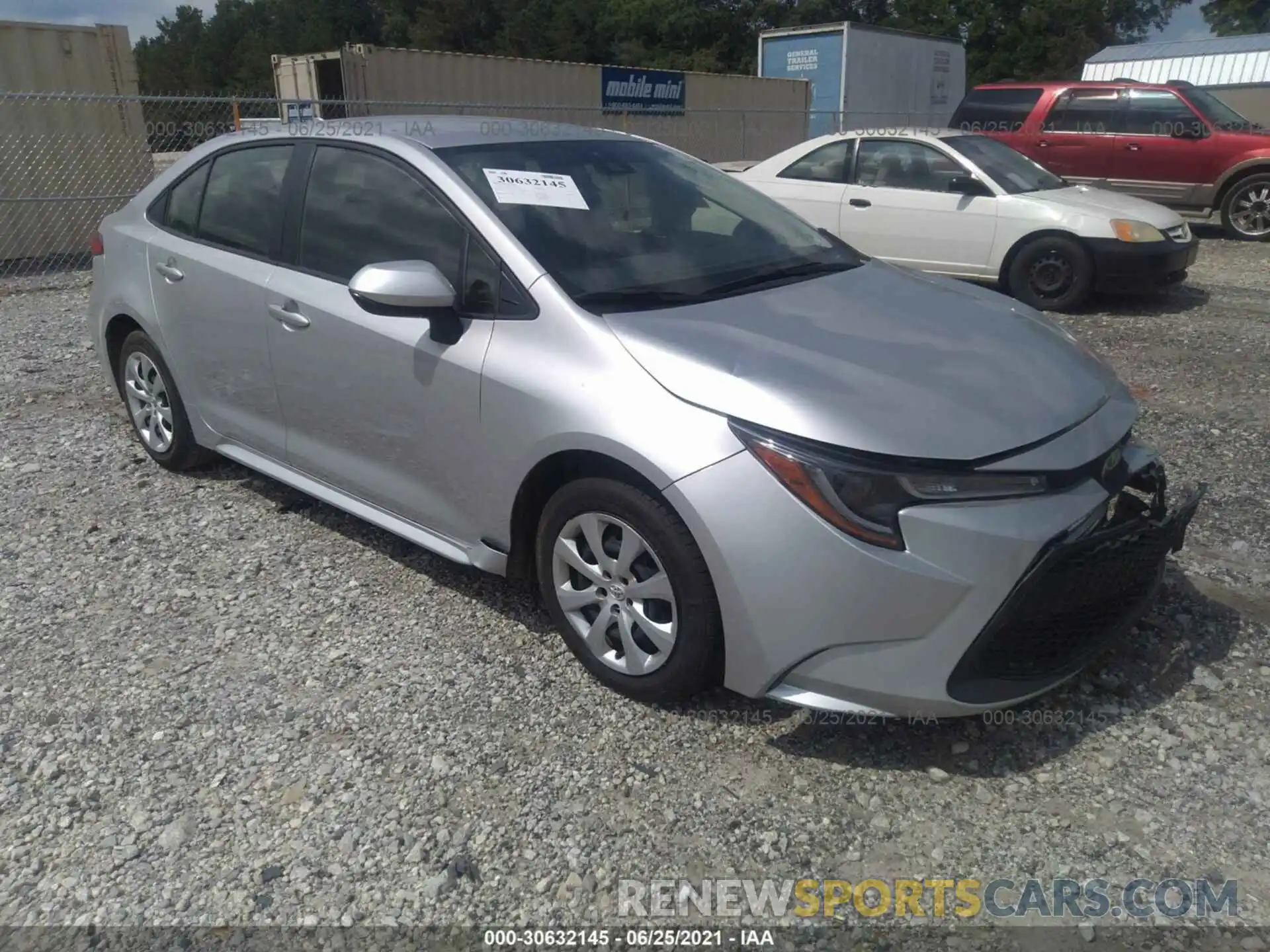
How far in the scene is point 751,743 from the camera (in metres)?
2.92

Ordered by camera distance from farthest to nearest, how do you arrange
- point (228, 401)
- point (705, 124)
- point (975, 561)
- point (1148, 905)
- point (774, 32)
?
point (774, 32)
point (705, 124)
point (228, 401)
point (975, 561)
point (1148, 905)

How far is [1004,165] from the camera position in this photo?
866 centimetres

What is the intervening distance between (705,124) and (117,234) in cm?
1908

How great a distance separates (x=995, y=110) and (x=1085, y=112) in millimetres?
1096

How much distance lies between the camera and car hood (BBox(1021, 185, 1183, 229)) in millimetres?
8047

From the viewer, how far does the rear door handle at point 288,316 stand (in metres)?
3.67

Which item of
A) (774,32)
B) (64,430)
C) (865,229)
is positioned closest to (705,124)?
(774,32)

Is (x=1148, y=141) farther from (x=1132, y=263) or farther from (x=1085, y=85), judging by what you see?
(x=1132, y=263)

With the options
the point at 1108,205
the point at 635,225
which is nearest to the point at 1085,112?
the point at 1108,205

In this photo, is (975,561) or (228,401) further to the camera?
(228,401)

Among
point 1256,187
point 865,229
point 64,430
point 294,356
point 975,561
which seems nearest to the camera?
point 975,561

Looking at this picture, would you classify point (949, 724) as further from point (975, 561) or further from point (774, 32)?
point (774, 32)

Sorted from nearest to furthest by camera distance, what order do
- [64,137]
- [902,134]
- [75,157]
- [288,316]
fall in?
[288,316] → [902,134] → [64,137] → [75,157]

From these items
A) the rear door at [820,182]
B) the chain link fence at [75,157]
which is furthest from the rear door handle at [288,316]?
the chain link fence at [75,157]
